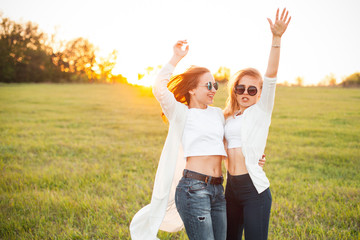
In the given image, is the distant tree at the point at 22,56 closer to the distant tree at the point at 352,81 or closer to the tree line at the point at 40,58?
the tree line at the point at 40,58

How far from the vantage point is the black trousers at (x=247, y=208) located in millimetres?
2715

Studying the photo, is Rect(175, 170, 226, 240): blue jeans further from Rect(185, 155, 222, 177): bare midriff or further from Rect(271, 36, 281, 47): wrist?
Rect(271, 36, 281, 47): wrist

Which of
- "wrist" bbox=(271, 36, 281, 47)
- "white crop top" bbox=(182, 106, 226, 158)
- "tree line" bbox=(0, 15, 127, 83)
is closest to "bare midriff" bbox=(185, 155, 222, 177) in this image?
"white crop top" bbox=(182, 106, 226, 158)

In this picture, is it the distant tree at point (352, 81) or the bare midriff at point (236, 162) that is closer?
the bare midriff at point (236, 162)

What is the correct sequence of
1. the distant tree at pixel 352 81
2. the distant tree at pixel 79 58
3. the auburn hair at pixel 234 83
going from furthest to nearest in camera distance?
the distant tree at pixel 79 58 < the distant tree at pixel 352 81 < the auburn hair at pixel 234 83

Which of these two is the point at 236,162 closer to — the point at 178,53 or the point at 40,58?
the point at 178,53

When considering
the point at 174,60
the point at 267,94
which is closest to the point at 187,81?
the point at 174,60

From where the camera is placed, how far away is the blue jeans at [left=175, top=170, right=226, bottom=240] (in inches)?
100

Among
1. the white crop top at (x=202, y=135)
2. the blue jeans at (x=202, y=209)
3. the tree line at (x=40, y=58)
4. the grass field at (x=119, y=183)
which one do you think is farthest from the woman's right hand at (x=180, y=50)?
the tree line at (x=40, y=58)

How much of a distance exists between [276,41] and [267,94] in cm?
49

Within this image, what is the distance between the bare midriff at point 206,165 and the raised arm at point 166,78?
0.59 m

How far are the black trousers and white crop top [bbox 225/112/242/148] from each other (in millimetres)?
332

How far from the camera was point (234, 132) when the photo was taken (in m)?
2.95

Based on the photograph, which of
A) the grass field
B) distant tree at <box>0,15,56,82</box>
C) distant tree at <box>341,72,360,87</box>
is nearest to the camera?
the grass field
